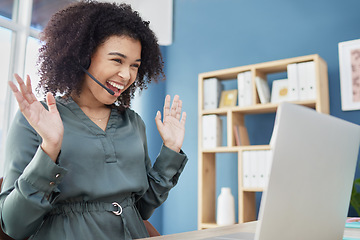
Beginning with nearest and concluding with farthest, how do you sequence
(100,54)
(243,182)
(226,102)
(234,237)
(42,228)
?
1. (234,237)
2. (42,228)
3. (100,54)
4. (243,182)
5. (226,102)

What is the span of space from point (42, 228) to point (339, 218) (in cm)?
82

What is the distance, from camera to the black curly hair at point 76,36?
4.01ft

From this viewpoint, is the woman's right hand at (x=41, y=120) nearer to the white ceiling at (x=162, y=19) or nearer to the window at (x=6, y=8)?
the window at (x=6, y=8)

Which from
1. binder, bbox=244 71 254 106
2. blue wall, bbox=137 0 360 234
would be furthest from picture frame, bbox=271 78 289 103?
blue wall, bbox=137 0 360 234

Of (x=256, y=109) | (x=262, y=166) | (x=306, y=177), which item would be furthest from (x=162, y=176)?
(x=256, y=109)

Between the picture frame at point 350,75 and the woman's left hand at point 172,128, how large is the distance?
1859mm

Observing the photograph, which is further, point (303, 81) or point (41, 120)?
point (303, 81)

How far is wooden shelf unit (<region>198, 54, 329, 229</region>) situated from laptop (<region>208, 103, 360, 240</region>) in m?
1.96

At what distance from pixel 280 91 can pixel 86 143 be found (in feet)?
6.55

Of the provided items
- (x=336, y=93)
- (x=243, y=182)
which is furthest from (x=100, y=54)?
(x=336, y=93)

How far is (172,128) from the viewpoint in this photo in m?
1.34

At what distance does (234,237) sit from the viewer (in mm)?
804

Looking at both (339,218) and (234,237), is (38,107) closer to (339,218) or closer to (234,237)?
(234,237)

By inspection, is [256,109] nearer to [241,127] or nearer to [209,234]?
[241,127]
